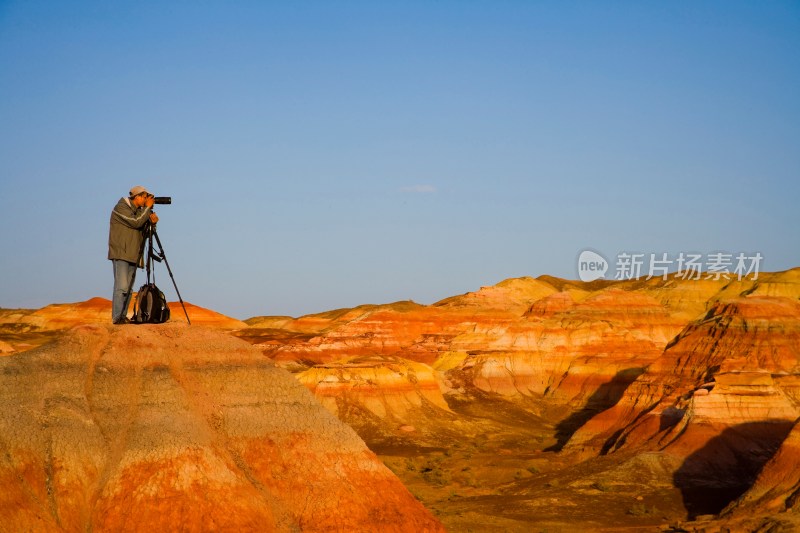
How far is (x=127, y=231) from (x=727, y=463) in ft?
153

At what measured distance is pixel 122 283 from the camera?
73.6 feet

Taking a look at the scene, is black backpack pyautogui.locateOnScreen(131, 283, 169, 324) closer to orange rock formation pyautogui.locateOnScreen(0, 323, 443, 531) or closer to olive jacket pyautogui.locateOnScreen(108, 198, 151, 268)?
orange rock formation pyautogui.locateOnScreen(0, 323, 443, 531)

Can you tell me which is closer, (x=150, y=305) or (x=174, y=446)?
(x=174, y=446)

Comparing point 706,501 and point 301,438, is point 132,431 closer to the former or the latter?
point 301,438

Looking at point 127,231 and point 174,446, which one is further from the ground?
point 127,231

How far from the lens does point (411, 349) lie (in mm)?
125250

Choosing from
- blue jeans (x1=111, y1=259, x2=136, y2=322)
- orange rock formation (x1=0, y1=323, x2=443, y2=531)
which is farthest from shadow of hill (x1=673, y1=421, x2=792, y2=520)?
blue jeans (x1=111, y1=259, x2=136, y2=322)

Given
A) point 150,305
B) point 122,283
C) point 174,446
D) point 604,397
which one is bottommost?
point 604,397

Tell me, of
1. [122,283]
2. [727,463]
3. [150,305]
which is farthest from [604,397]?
[122,283]

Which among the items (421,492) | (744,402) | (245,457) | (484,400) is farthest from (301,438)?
(484,400)

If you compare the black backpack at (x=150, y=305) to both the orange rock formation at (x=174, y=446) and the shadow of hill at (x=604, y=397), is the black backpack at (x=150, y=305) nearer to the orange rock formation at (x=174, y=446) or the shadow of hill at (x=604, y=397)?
the orange rock formation at (x=174, y=446)

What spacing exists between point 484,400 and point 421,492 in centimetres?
4763

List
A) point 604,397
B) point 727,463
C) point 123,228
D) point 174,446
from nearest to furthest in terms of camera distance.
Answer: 1. point 174,446
2. point 123,228
3. point 727,463
4. point 604,397

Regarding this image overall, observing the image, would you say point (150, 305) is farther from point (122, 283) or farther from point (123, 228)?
point (123, 228)
